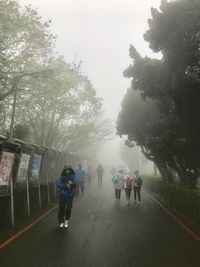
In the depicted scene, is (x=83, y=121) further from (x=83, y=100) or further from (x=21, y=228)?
(x=21, y=228)

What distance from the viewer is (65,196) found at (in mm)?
13117

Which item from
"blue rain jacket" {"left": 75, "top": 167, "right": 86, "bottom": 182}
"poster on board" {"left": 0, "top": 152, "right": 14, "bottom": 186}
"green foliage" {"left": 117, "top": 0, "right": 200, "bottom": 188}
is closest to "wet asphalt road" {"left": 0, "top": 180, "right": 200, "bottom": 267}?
"poster on board" {"left": 0, "top": 152, "right": 14, "bottom": 186}

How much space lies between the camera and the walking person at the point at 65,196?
13070 millimetres

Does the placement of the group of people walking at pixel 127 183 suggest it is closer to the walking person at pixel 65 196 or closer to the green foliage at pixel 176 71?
the green foliage at pixel 176 71

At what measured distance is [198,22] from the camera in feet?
50.8

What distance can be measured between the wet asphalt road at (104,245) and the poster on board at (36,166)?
319 cm

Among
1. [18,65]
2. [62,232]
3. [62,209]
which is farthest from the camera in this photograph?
[18,65]

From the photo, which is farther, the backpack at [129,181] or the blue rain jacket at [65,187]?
the backpack at [129,181]

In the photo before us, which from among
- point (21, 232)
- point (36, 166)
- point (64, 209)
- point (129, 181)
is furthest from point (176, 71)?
point (21, 232)

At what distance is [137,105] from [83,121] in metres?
23.3

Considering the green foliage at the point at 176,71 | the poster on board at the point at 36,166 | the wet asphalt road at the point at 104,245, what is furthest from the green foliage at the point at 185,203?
the poster on board at the point at 36,166

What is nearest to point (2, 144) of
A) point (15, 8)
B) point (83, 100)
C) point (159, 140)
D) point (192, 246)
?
point (192, 246)

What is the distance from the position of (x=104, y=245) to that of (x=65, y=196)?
3420mm

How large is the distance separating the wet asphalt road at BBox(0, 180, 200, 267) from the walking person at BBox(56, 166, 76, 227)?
321 millimetres
